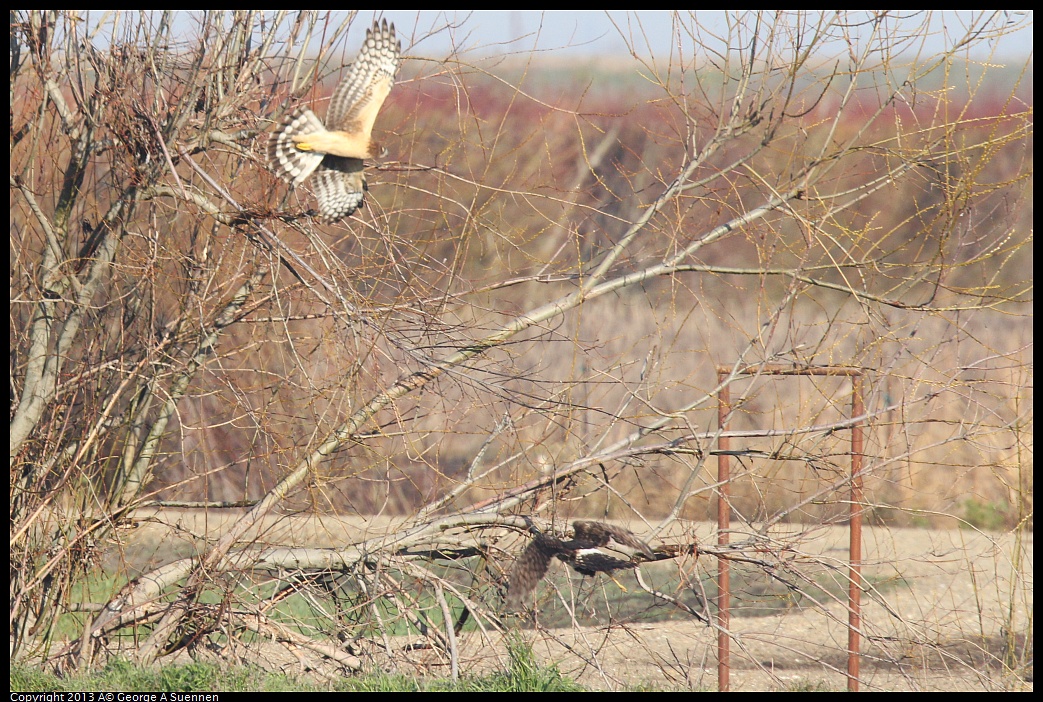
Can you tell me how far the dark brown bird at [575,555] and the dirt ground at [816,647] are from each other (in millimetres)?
245

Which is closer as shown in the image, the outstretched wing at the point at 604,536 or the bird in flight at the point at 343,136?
the outstretched wing at the point at 604,536

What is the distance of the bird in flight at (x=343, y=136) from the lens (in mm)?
3949

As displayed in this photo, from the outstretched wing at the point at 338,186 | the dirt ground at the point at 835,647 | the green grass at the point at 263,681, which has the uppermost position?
the outstretched wing at the point at 338,186

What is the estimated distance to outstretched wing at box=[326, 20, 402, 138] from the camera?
4.02 metres

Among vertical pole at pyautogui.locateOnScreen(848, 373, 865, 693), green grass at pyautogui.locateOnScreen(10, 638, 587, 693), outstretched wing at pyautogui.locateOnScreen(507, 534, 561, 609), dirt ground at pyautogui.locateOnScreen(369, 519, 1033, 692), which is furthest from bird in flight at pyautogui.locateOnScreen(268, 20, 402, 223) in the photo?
vertical pole at pyautogui.locateOnScreen(848, 373, 865, 693)

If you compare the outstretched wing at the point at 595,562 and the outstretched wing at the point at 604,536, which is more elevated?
the outstretched wing at the point at 604,536

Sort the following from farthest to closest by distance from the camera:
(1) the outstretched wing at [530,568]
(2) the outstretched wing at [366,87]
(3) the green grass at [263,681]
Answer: (2) the outstretched wing at [366,87], (1) the outstretched wing at [530,568], (3) the green grass at [263,681]

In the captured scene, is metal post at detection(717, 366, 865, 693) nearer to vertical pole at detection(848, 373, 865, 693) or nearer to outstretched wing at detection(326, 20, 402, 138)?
vertical pole at detection(848, 373, 865, 693)

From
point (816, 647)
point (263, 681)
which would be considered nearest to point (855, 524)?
point (816, 647)

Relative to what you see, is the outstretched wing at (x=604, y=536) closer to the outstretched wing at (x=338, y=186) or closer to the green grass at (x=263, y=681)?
the green grass at (x=263, y=681)

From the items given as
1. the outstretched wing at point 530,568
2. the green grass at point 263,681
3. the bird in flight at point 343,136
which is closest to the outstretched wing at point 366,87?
the bird in flight at point 343,136

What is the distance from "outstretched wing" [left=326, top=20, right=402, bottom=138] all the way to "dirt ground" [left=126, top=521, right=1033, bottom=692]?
5.84ft

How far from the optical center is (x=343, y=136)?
3963 millimetres
